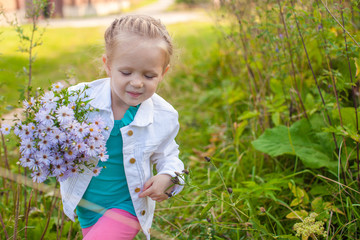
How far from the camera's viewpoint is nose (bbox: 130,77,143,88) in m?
1.68

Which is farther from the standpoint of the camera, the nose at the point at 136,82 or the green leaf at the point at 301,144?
the green leaf at the point at 301,144

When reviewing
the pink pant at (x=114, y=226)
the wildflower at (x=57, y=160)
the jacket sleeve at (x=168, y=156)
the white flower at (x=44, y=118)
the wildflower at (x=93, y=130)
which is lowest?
the pink pant at (x=114, y=226)

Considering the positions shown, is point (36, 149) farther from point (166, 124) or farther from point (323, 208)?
point (323, 208)

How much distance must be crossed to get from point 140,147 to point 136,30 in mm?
535

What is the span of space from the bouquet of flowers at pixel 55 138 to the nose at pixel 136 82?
27 centimetres

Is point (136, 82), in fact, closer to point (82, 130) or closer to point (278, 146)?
point (82, 130)

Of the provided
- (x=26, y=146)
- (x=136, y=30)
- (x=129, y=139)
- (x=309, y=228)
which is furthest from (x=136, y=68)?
(x=309, y=228)

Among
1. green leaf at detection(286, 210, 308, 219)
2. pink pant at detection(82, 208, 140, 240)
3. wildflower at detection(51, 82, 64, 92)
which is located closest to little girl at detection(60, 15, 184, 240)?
pink pant at detection(82, 208, 140, 240)

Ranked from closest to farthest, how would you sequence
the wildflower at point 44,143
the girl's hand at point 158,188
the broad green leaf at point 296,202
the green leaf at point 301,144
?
1. the wildflower at point 44,143
2. the girl's hand at point 158,188
3. the broad green leaf at point 296,202
4. the green leaf at point 301,144

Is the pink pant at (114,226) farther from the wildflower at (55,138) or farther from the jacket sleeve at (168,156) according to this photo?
the wildflower at (55,138)

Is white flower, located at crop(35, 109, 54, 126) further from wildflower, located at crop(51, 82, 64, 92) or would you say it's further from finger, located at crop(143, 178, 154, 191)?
finger, located at crop(143, 178, 154, 191)

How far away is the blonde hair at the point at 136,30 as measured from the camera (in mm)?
1723

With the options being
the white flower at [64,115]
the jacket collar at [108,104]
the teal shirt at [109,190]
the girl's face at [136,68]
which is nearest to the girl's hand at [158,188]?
the teal shirt at [109,190]

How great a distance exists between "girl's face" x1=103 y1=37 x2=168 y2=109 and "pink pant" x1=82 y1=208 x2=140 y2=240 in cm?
54
